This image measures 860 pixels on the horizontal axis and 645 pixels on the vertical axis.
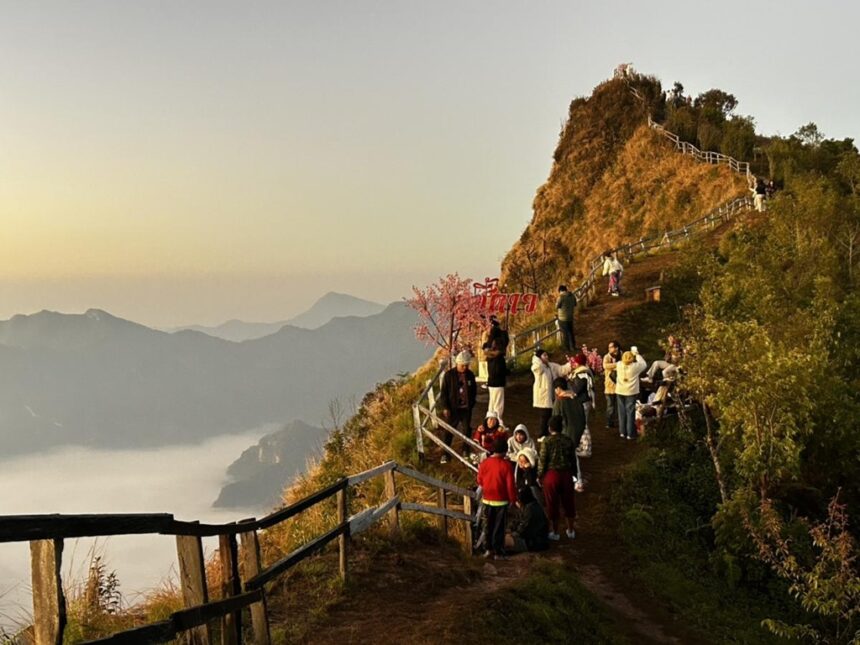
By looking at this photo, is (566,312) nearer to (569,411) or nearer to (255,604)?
(569,411)

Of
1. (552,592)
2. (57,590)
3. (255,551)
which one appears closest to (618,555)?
(552,592)

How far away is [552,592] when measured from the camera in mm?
9047

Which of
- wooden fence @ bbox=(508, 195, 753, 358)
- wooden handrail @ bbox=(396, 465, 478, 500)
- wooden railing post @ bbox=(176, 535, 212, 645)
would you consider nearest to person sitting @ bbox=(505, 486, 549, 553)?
wooden handrail @ bbox=(396, 465, 478, 500)

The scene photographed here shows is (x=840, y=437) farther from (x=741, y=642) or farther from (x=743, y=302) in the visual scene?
(x=741, y=642)

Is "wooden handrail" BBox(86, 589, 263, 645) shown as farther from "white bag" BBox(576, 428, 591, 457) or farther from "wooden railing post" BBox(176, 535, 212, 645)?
"white bag" BBox(576, 428, 591, 457)

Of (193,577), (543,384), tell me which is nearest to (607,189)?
(543,384)

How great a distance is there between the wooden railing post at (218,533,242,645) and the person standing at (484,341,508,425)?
1064cm

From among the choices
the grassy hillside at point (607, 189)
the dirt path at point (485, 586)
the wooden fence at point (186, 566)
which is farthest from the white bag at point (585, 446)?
the grassy hillside at point (607, 189)

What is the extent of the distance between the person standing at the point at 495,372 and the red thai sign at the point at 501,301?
1822cm

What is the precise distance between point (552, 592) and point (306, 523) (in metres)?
4.65

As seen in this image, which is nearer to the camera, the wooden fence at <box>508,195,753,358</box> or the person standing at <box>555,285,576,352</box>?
the person standing at <box>555,285,576,352</box>

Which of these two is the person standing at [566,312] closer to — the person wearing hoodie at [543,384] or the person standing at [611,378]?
the person standing at [611,378]

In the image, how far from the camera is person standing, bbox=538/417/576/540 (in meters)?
11.4

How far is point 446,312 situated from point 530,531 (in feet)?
95.0
